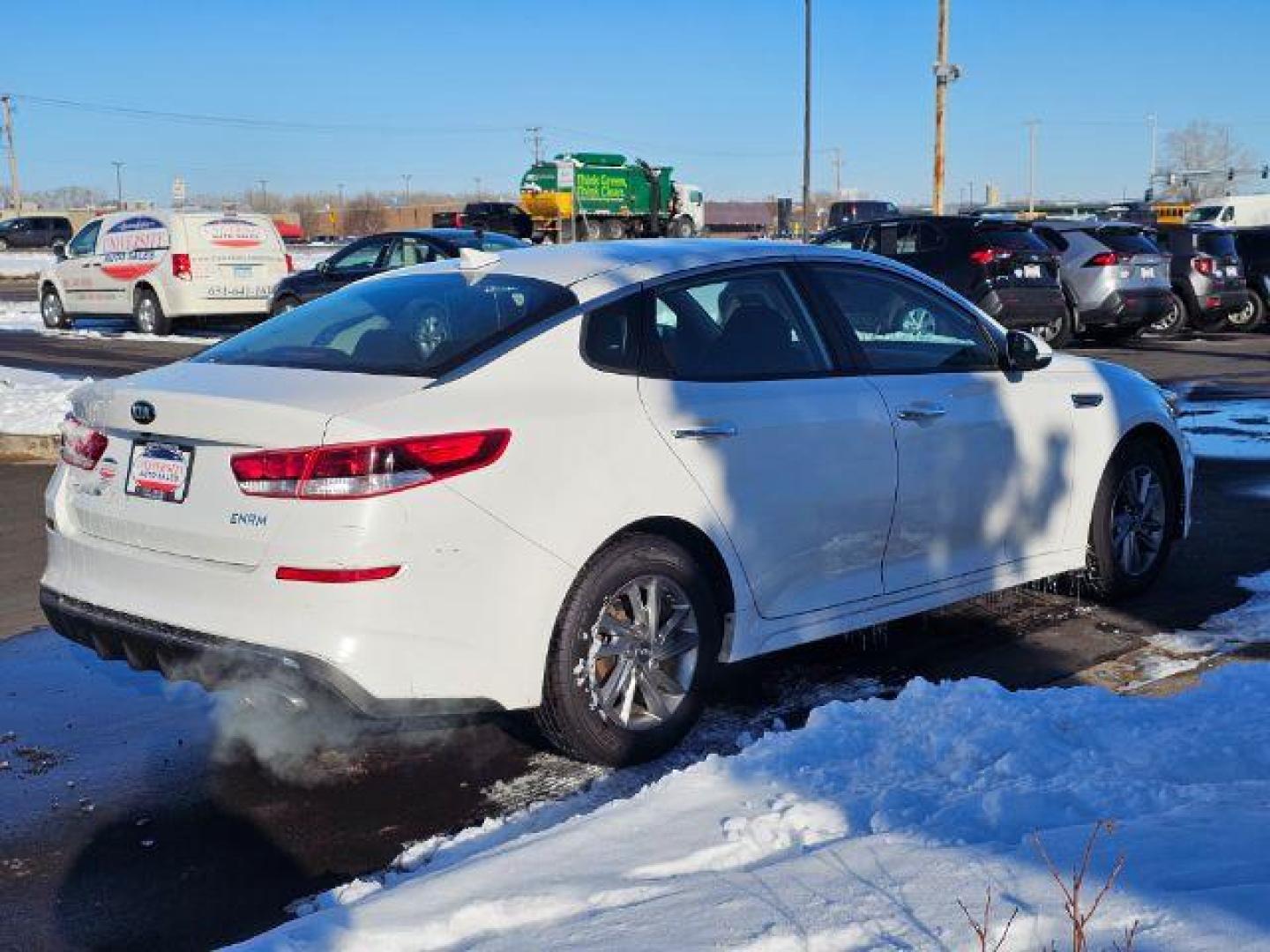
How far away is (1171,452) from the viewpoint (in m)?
6.42

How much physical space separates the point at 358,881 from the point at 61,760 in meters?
1.47

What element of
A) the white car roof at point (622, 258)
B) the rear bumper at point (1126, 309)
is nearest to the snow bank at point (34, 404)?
the white car roof at point (622, 258)

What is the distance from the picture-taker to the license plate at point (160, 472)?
405 cm

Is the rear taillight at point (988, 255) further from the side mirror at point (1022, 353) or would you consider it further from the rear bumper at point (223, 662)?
the rear bumper at point (223, 662)

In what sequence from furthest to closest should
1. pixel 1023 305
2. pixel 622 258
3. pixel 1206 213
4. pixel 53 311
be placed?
pixel 1206 213
pixel 53 311
pixel 1023 305
pixel 622 258

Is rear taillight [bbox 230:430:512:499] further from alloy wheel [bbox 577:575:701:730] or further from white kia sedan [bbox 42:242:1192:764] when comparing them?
alloy wheel [bbox 577:575:701:730]

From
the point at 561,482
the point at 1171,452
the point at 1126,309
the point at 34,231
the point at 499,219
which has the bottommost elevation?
the point at 1171,452

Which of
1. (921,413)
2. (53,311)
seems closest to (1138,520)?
(921,413)

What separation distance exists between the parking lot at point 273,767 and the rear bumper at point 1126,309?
12543 mm

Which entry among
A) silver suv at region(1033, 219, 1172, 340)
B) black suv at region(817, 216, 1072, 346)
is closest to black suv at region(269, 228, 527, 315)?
black suv at region(817, 216, 1072, 346)

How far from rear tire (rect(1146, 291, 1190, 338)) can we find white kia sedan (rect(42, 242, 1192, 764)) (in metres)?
16.7

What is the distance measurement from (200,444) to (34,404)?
8.26 meters

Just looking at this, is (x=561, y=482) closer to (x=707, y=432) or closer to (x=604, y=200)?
(x=707, y=432)

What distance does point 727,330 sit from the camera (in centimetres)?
485
